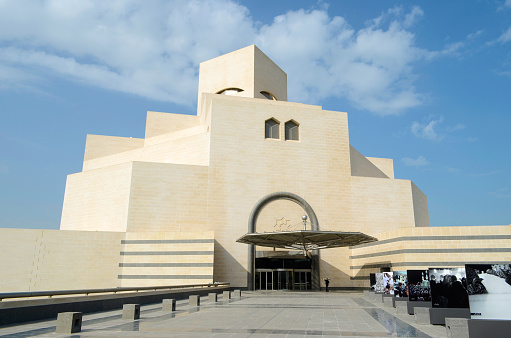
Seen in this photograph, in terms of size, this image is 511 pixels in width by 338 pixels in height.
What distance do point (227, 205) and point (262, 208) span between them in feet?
11.1

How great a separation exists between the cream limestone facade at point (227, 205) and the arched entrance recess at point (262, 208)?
46cm

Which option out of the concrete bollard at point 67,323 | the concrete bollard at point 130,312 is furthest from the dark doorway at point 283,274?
the concrete bollard at point 67,323

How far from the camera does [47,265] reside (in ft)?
A: 100

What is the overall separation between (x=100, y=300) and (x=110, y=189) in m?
21.6

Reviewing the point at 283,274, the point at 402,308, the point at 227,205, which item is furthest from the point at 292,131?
the point at 402,308

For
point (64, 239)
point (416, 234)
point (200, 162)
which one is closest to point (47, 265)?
point (64, 239)

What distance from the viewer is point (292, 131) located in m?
39.6

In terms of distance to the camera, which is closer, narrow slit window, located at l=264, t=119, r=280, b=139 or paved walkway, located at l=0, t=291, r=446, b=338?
paved walkway, located at l=0, t=291, r=446, b=338

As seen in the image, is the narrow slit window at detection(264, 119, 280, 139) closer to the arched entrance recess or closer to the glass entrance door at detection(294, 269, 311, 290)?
the arched entrance recess

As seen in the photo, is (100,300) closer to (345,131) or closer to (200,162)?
(200,162)

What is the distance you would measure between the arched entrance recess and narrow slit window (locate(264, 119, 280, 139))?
6.17 metres

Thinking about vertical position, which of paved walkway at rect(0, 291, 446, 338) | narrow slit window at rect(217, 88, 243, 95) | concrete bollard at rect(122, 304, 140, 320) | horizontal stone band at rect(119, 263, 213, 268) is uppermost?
narrow slit window at rect(217, 88, 243, 95)

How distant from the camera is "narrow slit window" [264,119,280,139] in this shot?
39062mm

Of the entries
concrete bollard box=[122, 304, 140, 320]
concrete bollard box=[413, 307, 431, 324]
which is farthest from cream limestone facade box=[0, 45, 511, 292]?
concrete bollard box=[122, 304, 140, 320]
